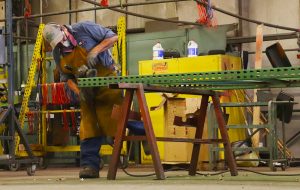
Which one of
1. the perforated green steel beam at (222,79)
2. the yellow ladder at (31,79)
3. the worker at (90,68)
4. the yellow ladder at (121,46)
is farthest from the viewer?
the yellow ladder at (121,46)

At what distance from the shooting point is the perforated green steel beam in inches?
171

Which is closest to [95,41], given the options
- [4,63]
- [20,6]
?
[4,63]

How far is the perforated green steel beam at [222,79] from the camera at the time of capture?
4335 mm

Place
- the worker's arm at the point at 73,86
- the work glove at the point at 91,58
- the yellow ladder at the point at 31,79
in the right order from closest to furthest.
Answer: the work glove at the point at 91,58 → the worker's arm at the point at 73,86 → the yellow ladder at the point at 31,79

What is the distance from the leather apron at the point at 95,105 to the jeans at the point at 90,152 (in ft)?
0.17

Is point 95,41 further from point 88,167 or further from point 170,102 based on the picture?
point 170,102

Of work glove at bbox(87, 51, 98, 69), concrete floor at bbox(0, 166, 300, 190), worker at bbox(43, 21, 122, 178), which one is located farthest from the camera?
worker at bbox(43, 21, 122, 178)

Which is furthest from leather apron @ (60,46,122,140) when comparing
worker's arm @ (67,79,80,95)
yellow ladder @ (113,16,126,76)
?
yellow ladder @ (113,16,126,76)

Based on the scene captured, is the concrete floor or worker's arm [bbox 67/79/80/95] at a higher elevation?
worker's arm [bbox 67/79/80/95]

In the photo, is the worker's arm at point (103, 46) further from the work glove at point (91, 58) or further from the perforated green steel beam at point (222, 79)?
the perforated green steel beam at point (222, 79)

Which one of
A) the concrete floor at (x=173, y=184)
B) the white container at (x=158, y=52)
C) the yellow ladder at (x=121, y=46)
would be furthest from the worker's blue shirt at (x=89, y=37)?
the yellow ladder at (x=121, y=46)

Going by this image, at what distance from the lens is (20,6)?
40.6 ft

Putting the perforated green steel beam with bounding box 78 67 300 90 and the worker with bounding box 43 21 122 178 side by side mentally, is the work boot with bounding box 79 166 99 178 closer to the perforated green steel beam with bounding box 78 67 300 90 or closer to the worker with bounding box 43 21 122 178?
the worker with bounding box 43 21 122 178

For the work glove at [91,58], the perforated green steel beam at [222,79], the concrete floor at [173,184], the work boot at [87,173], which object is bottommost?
the work boot at [87,173]
